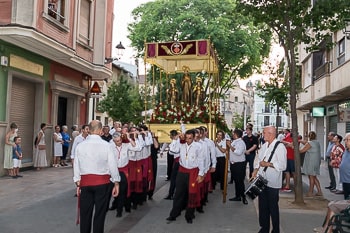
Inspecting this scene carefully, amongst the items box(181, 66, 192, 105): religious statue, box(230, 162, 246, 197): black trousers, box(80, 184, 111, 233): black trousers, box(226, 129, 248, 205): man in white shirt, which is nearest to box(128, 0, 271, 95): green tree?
box(181, 66, 192, 105): religious statue

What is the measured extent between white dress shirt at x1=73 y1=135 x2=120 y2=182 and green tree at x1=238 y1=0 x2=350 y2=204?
237 inches

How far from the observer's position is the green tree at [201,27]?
25688mm

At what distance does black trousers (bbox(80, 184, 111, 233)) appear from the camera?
604 cm

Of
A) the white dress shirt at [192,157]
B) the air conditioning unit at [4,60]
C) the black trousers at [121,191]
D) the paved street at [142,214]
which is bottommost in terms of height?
the paved street at [142,214]

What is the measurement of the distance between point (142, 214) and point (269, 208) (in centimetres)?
323

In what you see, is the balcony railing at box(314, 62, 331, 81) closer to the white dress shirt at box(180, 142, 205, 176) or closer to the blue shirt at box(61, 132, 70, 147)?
the blue shirt at box(61, 132, 70, 147)

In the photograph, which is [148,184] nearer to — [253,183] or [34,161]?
[253,183]

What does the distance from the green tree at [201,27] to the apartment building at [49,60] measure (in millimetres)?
4900

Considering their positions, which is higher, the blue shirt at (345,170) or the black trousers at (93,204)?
the blue shirt at (345,170)

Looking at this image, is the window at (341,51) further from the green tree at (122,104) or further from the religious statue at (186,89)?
the green tree at (122,104)

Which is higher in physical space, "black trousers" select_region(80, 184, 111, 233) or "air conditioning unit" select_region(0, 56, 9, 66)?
"air conditioning unit" select_region(0, 56, 9, 66)

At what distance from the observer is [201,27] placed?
25.5 m

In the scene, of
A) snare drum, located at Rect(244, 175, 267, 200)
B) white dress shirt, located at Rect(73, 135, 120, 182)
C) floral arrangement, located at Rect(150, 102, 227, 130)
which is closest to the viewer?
white dress shirt, located at Rect(73, 135, 120, 182)

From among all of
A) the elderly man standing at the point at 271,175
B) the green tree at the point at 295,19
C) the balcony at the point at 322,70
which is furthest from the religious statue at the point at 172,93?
the balcony at the point at 322,70
